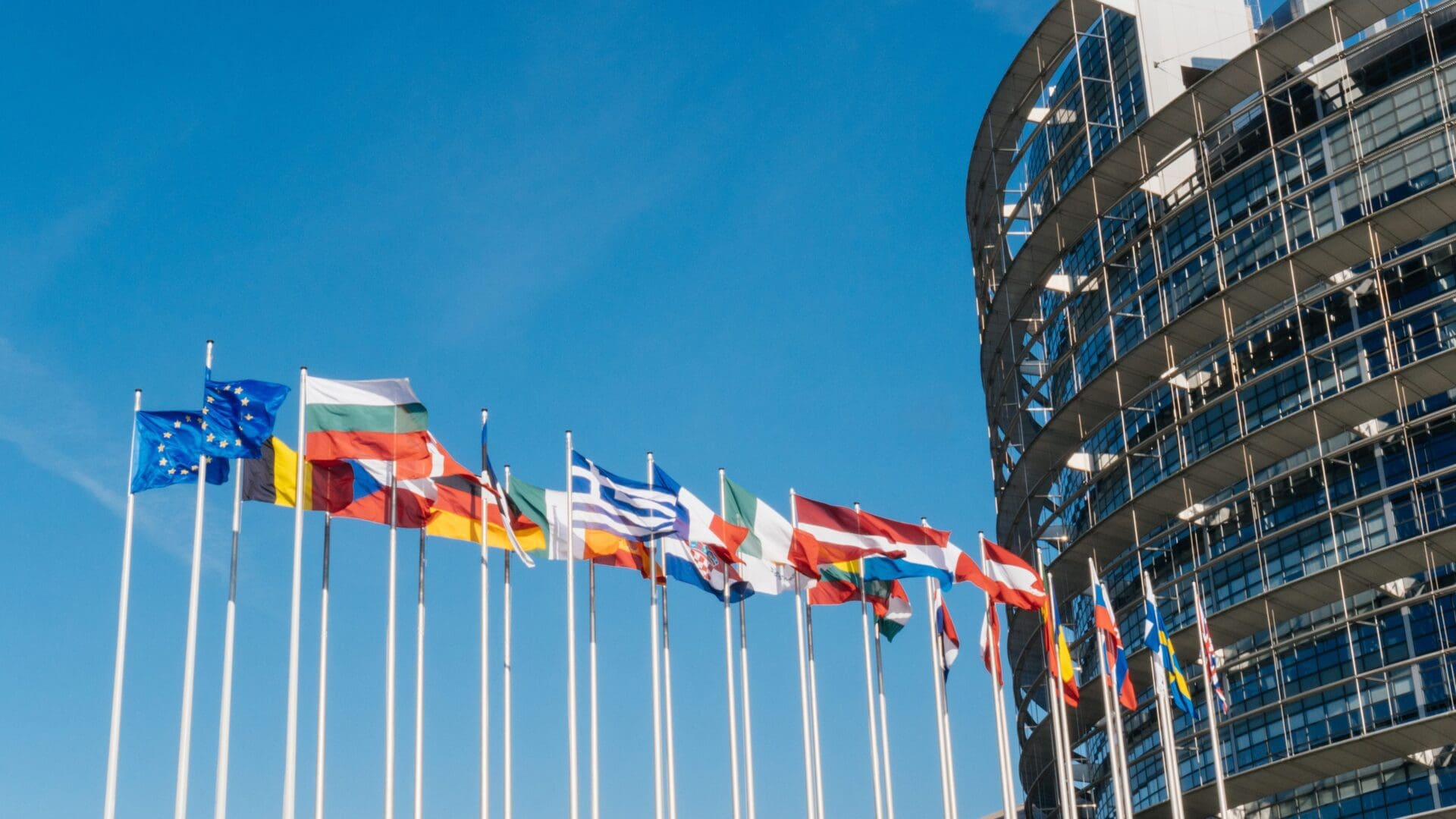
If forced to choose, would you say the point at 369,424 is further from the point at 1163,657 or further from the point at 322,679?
the point at 1163,657

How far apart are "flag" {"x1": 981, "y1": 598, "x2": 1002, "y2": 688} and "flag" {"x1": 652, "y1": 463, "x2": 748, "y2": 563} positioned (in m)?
6.89

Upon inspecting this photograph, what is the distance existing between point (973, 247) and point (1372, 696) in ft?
104

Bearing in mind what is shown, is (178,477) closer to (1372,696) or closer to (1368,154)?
(1372,696)

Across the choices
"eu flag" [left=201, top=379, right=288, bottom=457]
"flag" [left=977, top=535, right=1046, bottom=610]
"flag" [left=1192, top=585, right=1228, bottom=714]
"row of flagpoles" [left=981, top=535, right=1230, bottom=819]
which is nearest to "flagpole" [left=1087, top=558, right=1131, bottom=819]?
"row of flagpoles" [left=981, top=535, right=1230, bottom=819]

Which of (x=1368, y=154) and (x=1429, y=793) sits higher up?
(x=1368, y=154)

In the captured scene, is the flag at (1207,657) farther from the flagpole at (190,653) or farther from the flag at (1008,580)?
the flagpole at (190,653)

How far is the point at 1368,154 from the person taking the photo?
55656mm

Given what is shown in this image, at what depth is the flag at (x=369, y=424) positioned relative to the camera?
33.4m

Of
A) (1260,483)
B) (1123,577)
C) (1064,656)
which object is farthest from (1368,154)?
(1064,656)

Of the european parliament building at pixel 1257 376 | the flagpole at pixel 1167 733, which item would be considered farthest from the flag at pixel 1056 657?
the european parliament building at pixel 1257 376

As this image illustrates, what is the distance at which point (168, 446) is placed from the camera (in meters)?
Result: 31.8

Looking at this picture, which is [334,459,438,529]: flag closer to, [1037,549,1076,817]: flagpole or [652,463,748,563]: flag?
[652,463,748,563]: flag

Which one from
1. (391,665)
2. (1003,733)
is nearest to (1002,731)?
(1003,733)

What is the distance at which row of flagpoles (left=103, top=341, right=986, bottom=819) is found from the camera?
31406mm
